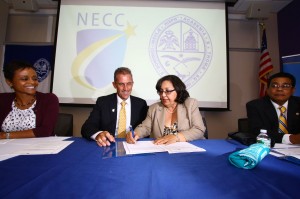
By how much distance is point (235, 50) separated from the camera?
3.21 m

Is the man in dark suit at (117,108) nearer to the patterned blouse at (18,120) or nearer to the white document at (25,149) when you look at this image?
the patterned blouse at (18,120)

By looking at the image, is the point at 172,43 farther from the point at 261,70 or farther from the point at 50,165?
the point at 50,165

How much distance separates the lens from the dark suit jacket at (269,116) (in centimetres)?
168

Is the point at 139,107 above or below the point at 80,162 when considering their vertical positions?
above

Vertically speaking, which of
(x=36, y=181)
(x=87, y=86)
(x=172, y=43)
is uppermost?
(x=172, y=43)

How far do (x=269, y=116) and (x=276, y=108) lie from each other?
0.56 ft

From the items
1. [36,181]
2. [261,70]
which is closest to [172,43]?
[261,70]

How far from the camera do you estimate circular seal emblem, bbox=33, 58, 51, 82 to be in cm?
309

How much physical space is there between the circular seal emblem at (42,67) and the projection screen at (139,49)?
386mm

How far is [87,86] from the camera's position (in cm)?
287

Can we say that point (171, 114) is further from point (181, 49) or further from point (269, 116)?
point (181, 49)

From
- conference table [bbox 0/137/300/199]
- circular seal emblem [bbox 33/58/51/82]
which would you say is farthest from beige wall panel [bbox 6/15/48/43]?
conference table [bbox 0/137/300/199]

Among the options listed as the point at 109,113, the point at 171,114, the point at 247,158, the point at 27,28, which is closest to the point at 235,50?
the point at 171,114

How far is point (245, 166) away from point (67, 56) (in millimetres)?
2928
